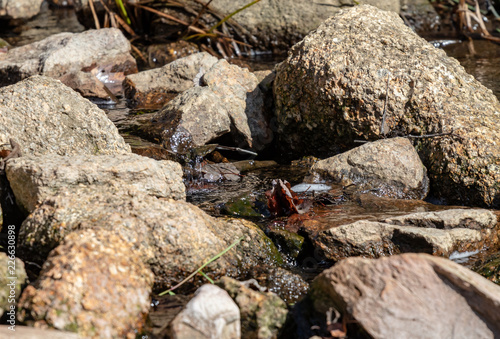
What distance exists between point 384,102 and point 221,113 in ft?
5.33

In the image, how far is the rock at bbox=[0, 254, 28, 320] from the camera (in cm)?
260

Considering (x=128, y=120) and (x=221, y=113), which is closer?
(x=221, y=113)

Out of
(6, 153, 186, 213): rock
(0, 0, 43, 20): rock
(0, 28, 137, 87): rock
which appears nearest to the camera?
(6, 153, 186, 213): rock

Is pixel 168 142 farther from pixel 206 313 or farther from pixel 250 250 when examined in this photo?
pixel 206 313

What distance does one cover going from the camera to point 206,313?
2.47 metres

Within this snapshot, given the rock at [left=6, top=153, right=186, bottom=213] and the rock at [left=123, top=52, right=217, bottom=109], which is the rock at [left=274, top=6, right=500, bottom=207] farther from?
the rock at [left=6, top=153, right=186, bottom=213]

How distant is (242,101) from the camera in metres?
5.48

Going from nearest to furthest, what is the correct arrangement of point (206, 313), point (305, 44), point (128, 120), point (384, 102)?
point (206, 313) < point (384, 102) < point (305, 44) < point (128, 120)

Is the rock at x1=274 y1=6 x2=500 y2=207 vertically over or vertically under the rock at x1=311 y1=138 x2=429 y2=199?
over

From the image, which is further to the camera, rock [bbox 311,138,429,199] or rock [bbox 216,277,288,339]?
rock [bbox 311,138,429,199]

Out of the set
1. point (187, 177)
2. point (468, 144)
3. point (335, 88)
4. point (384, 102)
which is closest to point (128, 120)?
point (187, 177)

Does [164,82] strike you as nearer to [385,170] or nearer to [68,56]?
[68,56]

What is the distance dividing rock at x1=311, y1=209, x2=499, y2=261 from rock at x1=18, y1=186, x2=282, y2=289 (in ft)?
2.44

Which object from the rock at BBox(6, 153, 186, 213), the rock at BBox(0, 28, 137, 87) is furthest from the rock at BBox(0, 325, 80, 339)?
the rock at BBox(0, 28, 137, 87)
